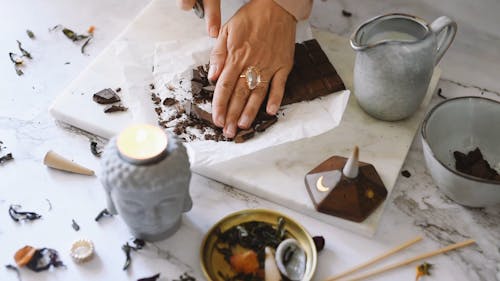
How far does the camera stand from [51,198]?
0.83m

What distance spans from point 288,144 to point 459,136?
26 centimetres

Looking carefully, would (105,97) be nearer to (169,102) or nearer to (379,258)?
(169,102)

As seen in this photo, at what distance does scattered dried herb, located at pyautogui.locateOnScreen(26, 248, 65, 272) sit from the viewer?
757mm

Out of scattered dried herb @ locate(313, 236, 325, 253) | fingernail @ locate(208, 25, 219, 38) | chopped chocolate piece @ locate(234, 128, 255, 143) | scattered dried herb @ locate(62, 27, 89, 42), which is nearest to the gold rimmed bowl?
scattered dried herb @ locate(313, 236, 325, 253)

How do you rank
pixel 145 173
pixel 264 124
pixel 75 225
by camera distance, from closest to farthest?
pixel 145 173, pixel 75 225, pixel 264 124

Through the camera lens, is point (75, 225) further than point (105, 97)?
No

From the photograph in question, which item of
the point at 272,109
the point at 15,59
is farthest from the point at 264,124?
the point at 15,59

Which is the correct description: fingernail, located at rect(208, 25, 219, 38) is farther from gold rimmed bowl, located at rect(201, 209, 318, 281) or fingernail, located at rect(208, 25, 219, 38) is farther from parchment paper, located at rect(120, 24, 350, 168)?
gold rimmed bowl, located at rect(201, 209, 318, 281)

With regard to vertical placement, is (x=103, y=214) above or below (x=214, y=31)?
below

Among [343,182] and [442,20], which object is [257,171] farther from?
[442,20]

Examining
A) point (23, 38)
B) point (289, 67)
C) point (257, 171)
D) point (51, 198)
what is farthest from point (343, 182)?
point (23, 38)

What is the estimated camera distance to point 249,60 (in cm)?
96

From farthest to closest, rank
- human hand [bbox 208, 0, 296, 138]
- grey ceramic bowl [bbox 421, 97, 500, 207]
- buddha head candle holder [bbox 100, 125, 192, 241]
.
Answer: human hand [bbox 208, 0, 296, 138], grey ceramic bowl [bbox 421, 97, 500, 207], buddha head candle holder [bbox 100, 125, 192, 241]

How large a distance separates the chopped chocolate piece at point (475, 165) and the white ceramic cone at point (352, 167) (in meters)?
0.18
